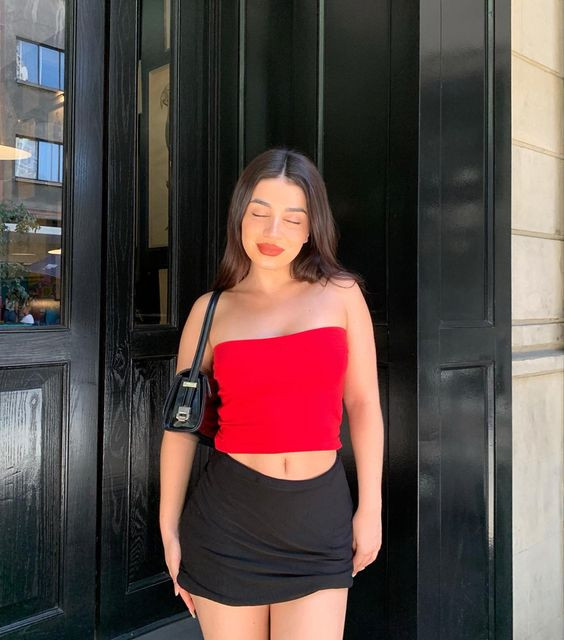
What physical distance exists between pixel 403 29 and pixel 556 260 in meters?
2.10

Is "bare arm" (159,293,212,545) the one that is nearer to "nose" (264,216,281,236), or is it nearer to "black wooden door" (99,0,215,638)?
"nose" (264,216,281,236)

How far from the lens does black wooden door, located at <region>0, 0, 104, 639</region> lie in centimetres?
226

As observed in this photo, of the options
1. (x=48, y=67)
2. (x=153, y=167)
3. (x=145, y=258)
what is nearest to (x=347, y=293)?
(x=145, y=258)

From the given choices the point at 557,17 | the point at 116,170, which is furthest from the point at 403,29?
the point at 557,17

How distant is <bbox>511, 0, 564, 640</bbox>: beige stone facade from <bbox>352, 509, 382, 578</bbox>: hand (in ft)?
6.18

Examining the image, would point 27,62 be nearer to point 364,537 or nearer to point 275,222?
point 275,222

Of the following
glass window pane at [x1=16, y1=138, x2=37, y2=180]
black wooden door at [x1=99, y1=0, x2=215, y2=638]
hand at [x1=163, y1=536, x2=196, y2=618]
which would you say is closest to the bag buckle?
hand at [x1=163, y1=536, x2=196, y2=618]

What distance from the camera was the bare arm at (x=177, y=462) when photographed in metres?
1.84

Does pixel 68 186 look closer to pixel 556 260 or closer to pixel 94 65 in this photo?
pixel 94 65

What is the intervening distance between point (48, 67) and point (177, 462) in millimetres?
1642

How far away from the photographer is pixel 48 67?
2.38m

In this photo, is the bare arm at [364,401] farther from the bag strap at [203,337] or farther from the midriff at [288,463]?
the bag strap at [203,337]

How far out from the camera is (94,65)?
2.44 meters

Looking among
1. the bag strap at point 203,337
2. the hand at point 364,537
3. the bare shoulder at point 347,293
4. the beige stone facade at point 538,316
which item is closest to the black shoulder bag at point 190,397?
the bag strap at point 203,337
